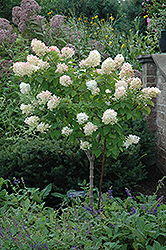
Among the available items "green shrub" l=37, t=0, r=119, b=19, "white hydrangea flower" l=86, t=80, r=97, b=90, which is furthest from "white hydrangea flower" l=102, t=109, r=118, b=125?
"green shrub" l=37, t=0, r=119, b=19

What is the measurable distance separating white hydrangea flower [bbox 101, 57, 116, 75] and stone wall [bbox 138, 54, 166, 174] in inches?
64.5

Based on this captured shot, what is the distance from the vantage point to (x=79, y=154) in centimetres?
294

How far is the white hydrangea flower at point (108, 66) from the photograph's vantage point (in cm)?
181

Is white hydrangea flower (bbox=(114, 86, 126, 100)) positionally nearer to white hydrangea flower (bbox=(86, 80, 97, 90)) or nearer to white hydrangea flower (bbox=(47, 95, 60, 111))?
white hydrangea flower (bbox=(86, 80, 97, 90))

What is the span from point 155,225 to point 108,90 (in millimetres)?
1044

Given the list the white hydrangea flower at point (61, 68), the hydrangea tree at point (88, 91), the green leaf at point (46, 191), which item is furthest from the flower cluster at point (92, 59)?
the green leaf at point (46, 191)

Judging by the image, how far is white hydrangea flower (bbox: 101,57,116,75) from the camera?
1.81m

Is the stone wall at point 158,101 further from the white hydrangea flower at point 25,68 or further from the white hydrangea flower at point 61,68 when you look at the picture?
the white hydrangea flower at point 25,68

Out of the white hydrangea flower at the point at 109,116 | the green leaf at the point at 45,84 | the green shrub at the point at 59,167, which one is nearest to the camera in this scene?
the white hydrangea flower at the point at 109,116

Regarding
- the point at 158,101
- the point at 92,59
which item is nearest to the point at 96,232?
the point at 92,59

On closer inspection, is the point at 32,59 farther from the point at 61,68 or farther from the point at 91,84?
the point at 91,84

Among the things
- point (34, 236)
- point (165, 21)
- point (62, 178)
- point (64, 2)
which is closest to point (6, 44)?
point (165, 21)

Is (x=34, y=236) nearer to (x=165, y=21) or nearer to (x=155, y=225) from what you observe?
(x=155, y=225)

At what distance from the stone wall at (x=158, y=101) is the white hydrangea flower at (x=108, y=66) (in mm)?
1639
